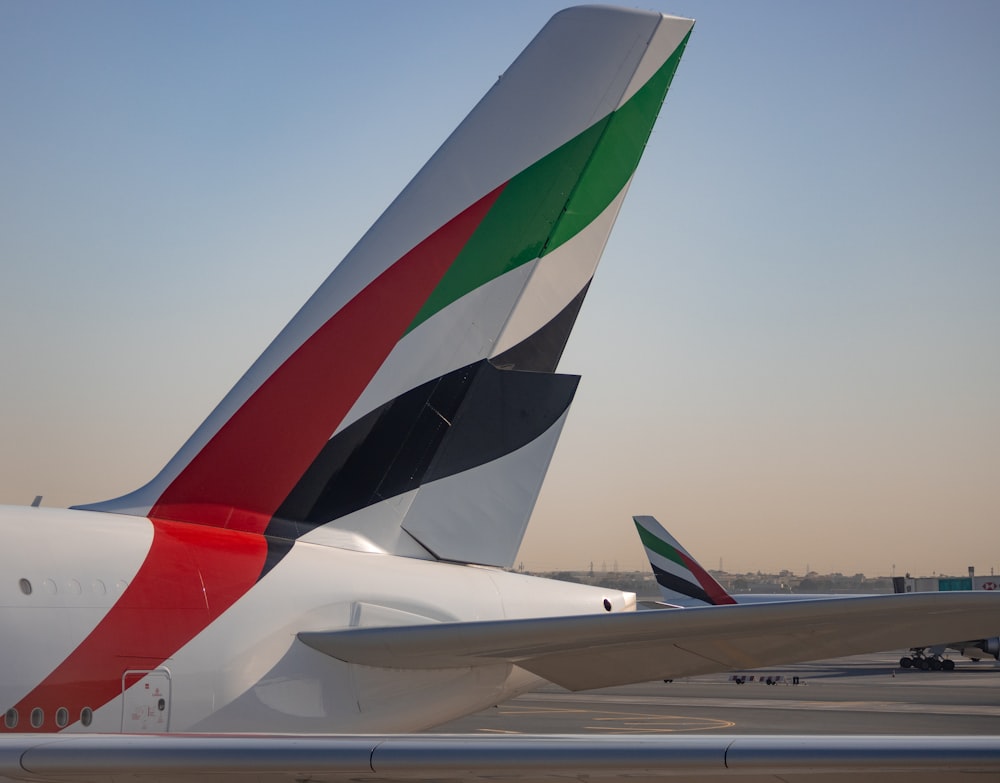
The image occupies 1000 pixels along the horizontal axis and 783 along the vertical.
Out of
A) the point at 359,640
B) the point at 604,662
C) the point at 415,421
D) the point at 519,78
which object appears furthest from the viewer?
the point at 519,78

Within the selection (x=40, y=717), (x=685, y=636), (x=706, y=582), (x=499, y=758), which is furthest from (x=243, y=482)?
(x=706, y=582)

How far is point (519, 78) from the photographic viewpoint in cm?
938

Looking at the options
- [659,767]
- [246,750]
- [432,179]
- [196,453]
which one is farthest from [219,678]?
[432,179]

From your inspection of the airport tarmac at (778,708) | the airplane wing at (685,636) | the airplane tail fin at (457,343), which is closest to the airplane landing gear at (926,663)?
the airport tarmac at (778,708)

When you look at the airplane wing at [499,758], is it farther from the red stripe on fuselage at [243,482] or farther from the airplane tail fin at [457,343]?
the airplane tail fin at [457,343]

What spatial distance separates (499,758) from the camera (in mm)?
4289

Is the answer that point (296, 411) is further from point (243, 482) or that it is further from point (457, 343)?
point (457, 343)

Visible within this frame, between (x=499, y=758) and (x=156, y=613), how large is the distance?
10.4 feet

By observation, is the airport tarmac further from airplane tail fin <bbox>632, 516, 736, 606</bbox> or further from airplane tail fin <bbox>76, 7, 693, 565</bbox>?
airplane tail fin <bbox>76, 7, 693, 565</bbox>

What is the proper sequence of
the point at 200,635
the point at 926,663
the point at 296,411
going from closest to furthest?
1. the point at 200,635
2. the point at 296,411
3. the point at 926,663

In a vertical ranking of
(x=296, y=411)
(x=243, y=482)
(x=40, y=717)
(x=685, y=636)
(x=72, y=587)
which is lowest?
(x=40, y=717)

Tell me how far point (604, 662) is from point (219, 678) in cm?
230

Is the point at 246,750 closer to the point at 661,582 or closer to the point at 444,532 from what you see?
the point at 444,532

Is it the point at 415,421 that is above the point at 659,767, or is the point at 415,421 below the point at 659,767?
above
